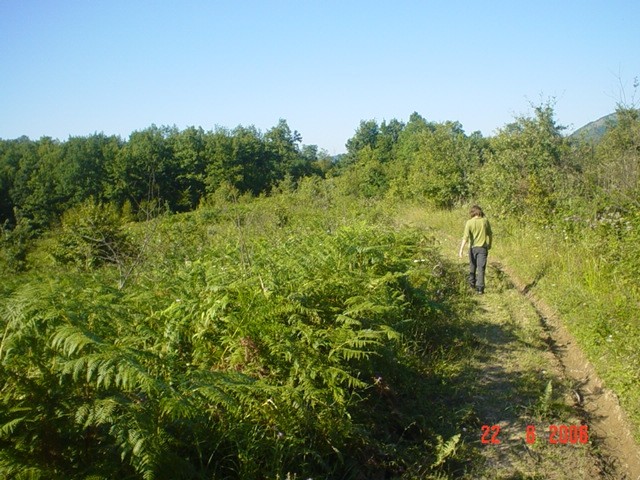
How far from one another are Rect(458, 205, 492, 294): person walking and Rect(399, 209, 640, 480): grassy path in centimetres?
138

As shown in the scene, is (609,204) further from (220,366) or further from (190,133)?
(190,133)

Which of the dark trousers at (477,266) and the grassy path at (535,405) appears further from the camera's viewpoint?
the dark trousers at (477,266)

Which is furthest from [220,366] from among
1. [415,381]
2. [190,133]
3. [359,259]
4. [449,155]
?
[190,133]

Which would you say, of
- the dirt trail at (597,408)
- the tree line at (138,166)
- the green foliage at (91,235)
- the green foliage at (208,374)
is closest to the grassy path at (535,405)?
the dirt trail at (597,408)

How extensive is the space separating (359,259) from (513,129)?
449 inches

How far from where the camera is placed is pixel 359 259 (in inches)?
254

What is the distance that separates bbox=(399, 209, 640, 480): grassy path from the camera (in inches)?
154

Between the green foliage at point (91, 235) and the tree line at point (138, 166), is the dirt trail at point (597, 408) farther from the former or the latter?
the tree line at point (138, 166)
